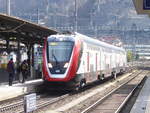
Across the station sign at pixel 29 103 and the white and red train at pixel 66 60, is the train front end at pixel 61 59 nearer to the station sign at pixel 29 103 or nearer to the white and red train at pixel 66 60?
the white and red train at pixel 66 60

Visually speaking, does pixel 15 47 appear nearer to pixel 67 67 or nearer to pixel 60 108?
pixel 67 67

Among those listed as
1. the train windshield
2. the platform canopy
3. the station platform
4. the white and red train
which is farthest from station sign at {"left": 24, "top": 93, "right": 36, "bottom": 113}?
the train windshield

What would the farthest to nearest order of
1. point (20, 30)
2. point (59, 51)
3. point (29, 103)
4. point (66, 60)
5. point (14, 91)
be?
1. point (20, 30)
2. point (59, 51)
3. point (66, 60)
4. point (14, 91)
5. point (29, 103)

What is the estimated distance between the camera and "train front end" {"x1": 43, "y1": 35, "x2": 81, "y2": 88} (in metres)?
24.9

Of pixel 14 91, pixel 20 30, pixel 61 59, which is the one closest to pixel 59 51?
pixel 61 59

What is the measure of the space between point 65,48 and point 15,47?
5.77m

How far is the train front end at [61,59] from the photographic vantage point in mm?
24906

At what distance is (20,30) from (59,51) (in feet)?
9.54

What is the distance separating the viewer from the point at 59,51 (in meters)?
25.5

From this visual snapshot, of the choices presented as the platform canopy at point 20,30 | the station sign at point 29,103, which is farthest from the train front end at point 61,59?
the station sign at point 29,103

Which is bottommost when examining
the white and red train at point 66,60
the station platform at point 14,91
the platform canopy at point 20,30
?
the station platform at point 14,91

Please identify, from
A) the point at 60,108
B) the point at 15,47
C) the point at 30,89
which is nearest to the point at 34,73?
the point at 15,47

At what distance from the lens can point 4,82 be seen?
28.9m

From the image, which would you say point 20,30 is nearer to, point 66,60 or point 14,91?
point 66,60
